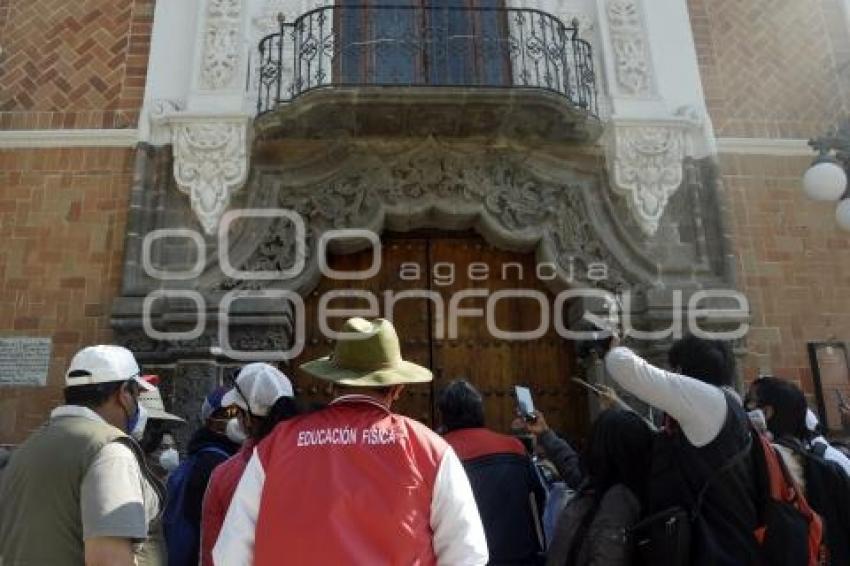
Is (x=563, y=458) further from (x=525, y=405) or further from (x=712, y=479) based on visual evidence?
(x=712, y=479)

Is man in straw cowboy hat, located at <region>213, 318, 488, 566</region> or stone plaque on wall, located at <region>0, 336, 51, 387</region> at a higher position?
stone plaque on wall, located at <region>0, 336, 51, 387</region>

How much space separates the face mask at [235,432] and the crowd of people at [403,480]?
0.02 meters

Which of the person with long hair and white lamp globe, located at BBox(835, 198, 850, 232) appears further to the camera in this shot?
white lamp globe, located at BBox(835, 198, 850, 232)

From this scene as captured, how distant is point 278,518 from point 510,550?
145 cm

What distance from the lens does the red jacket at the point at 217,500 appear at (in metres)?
2.78

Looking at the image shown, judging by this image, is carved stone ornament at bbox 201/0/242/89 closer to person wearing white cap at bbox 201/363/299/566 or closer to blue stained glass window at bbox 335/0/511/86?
blue stained glass window at bbox 335/0/511/86

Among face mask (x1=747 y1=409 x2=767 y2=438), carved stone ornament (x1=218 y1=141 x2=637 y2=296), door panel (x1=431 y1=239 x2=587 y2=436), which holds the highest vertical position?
carved stone ornament (x1=218 y1=141 x2=637 y2=296)

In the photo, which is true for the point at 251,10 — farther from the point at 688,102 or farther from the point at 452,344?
the point at 688,102

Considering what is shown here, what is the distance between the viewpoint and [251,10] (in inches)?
293

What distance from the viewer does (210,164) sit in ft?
22.3

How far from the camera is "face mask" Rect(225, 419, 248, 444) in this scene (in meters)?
3.44

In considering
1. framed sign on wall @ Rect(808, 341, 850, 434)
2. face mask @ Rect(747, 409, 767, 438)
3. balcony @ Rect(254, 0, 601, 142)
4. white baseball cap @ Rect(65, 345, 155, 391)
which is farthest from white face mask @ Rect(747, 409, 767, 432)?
balcony @ Rect(254, 0, 601, 142)

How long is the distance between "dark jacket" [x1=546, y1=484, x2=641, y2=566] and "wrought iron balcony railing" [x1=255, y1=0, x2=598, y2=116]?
15.5 feet

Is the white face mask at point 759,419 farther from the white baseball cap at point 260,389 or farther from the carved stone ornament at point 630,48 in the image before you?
the carved stone ornament at point 630,48
